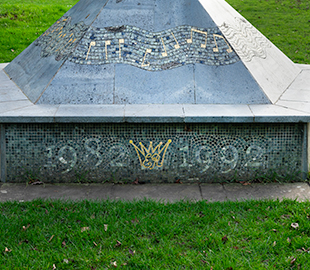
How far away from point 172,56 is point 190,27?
0.57 meters

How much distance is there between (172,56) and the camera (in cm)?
491

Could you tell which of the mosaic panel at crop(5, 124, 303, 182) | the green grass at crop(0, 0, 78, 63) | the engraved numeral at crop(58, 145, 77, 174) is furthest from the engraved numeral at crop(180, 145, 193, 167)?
the green grass at crop(0, 0, 78, 63)

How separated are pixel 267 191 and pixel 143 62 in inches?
89.5

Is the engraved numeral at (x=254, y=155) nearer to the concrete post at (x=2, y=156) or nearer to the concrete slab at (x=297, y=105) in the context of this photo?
the concrete slab at (x=297, y=105)

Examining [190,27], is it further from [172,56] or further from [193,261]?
[193,261]

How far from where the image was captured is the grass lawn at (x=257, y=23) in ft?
35.3

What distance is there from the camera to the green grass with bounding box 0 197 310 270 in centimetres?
295

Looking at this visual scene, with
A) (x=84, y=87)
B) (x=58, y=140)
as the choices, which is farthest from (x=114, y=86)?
(x=58, y=140)

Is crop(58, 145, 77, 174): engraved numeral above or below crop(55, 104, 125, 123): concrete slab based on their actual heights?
below

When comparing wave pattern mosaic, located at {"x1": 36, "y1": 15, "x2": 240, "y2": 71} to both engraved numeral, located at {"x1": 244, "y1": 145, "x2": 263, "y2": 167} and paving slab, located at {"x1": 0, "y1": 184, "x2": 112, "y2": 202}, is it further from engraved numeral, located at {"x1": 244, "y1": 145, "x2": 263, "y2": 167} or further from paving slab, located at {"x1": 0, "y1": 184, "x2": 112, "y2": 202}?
paving slab, located at {"x1": 0, "y1": 184, "x2": 112, "y2": 202}

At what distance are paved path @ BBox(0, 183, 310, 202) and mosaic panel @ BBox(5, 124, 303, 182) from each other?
0.13 m

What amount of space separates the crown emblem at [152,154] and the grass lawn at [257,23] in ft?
22.6

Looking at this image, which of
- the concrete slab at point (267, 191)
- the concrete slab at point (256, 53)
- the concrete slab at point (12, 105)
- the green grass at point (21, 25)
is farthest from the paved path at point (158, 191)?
the green grass at point (21, 25)

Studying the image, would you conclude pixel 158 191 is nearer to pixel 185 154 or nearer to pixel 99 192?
pixel 185 154
